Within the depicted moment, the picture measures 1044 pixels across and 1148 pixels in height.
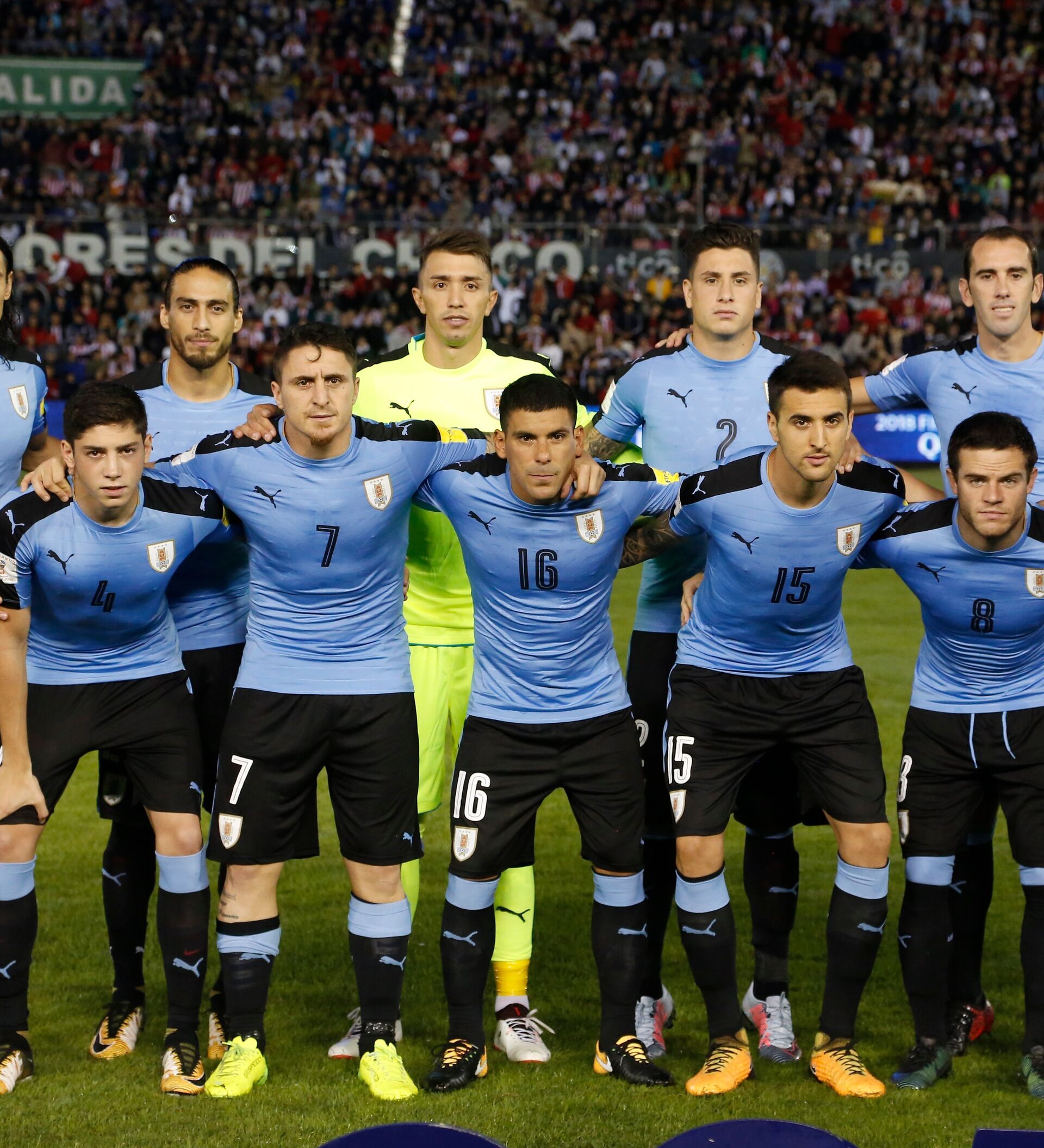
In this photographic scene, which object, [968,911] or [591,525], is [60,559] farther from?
[968,911]

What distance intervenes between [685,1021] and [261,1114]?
5.78ft

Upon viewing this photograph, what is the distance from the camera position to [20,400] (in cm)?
561

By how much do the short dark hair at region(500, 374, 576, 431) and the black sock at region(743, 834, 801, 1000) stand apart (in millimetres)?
1755

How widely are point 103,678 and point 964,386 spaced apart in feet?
10.7

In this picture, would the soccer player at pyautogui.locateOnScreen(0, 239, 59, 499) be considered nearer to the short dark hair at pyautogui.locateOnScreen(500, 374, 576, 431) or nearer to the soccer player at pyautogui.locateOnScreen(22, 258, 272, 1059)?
the soccer player at pyautogui.locateOnScreen(22, 258, 272, 1059)

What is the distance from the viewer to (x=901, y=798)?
506 cm

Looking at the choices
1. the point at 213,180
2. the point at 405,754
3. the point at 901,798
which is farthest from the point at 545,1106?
the point at 213,180

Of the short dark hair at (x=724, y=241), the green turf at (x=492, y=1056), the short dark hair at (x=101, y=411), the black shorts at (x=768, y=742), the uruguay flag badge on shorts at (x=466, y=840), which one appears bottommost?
the green turf at (x=492, y=1056)

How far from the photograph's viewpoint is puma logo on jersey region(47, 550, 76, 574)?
4793mm

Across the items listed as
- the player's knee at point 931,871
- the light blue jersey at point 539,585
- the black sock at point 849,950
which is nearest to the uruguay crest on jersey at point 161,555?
the light blue jersey at point 539,585

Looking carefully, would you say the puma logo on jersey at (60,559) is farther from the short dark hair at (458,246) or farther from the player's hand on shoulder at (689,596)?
the player's hand on shoulder at (689,596)

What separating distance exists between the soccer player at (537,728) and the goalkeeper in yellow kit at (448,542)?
0.49 metres

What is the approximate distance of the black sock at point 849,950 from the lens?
489cm

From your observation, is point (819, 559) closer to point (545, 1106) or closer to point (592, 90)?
point (545, 1106)
